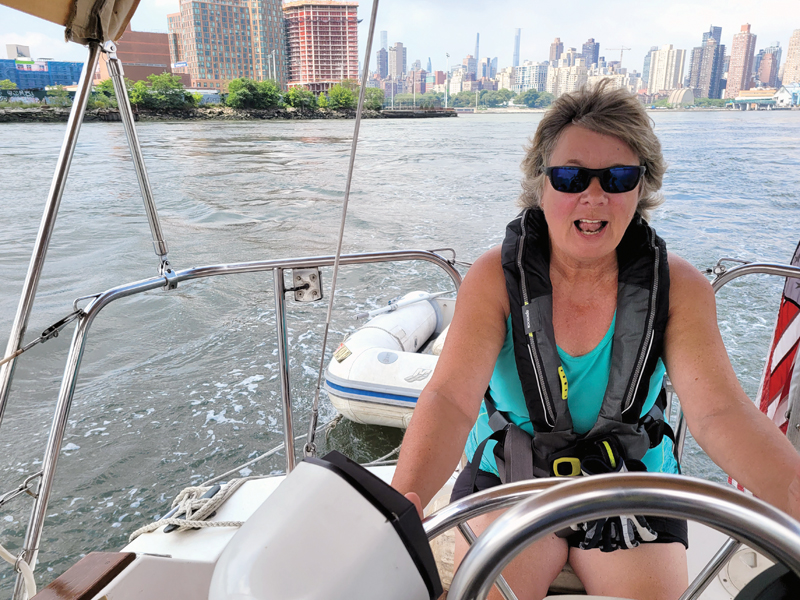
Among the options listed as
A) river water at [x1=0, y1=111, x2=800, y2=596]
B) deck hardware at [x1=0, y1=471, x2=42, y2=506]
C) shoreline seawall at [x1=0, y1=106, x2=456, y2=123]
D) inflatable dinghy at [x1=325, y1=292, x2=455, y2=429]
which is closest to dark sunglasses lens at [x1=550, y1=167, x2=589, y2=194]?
river water at [x1=0, y1=111, x2=800, y2=596]

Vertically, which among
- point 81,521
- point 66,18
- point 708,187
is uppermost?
point 66,18

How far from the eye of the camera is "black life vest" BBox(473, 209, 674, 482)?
43.1 inches

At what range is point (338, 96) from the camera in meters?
40.8

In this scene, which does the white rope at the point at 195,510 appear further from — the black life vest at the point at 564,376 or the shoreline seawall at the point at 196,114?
→ the shoreline seawall at the point at 196,114

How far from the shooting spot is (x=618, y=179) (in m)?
1.11

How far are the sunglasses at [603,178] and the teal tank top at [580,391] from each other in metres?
0.25

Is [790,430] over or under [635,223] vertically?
under

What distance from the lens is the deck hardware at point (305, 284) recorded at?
5.42 ft

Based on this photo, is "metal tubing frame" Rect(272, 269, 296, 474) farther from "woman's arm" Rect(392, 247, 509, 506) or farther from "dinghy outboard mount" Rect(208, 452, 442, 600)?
"dinghy outboard mount" Rect(208, 452, 442, 600)

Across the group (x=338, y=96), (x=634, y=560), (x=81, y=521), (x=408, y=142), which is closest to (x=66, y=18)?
(x=634, y=560)

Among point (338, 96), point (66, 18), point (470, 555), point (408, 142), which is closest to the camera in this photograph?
point (470, 555)

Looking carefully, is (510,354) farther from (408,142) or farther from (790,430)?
(408,142)

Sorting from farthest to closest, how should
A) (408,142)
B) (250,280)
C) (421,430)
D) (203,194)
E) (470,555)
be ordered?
(408,142), (203,194), (250,280), (421,430), (470,555)

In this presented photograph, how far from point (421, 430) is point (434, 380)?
115 mm
